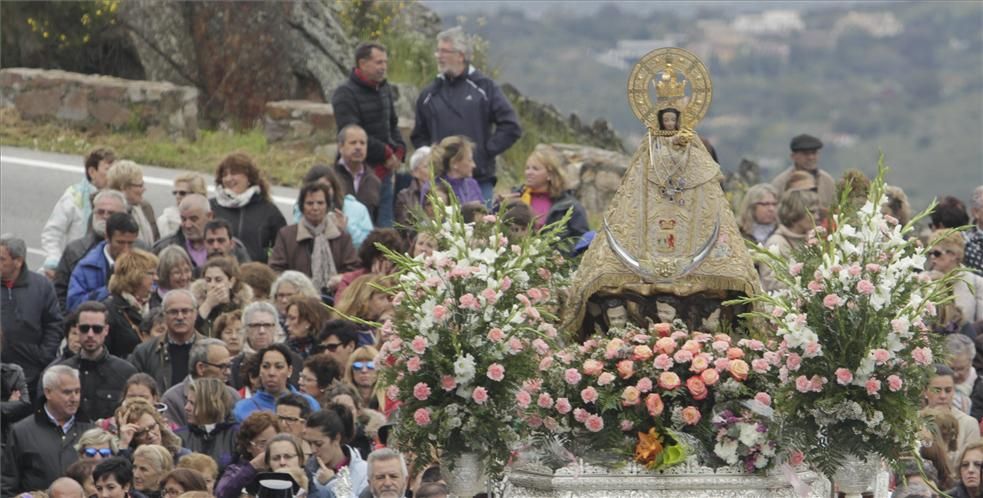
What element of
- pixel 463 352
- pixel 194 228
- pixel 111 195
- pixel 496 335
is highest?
pixel 111 195

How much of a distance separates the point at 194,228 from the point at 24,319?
175cm

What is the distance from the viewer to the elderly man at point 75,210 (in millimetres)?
25078

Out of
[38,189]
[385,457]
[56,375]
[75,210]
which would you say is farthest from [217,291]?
[38,189]

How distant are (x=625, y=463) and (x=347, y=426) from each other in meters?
2.75

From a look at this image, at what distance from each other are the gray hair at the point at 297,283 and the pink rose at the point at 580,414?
507 cm

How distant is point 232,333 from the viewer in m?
22.1

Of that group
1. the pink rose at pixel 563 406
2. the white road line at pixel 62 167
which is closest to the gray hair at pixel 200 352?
the pink rose at pixel 563 406

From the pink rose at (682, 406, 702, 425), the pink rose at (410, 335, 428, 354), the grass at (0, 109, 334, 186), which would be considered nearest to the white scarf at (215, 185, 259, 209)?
the grass at (0, 109, 334, 186)

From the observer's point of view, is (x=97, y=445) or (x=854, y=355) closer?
(x=854, y=355)

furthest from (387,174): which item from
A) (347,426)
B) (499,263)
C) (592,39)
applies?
(592,39)

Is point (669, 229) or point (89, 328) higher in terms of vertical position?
point (669, 229)

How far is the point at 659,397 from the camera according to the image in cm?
1789

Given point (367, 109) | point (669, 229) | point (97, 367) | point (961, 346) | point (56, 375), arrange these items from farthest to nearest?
point (367, 109), point (961, 346), point (97, 367), point (56, 375), point (669, 229)

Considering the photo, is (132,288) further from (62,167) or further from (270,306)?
(62,167)
